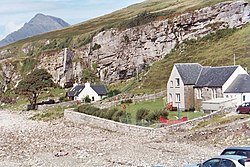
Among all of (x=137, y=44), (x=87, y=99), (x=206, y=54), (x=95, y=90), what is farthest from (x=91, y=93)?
(x=137, y=44)

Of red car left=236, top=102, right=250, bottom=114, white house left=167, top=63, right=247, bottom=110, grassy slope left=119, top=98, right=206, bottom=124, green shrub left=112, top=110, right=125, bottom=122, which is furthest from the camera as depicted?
white house left=167, top=63, right=247, bottom=110

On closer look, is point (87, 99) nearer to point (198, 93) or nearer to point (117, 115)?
point (198, 93)

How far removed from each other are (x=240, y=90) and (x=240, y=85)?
1.06 meters

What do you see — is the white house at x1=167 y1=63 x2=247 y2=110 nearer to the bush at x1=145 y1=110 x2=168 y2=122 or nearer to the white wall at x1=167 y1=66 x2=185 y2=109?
the white wall at x1=167 y1=66 x2=185 y2=109

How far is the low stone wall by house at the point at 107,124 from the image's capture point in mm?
42750

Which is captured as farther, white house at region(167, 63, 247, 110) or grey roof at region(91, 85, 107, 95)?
grey roof at region(91, 85, 107, 95)

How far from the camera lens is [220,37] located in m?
93.6

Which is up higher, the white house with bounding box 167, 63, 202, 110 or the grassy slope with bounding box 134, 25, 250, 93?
the grassy slope with bounding box 134, 25, 250, 93

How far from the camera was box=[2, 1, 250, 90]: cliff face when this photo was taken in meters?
96.9

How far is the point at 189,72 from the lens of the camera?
58781mm

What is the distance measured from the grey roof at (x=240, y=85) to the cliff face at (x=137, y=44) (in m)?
43.8

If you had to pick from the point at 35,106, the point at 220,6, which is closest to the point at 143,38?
the point at 220,6

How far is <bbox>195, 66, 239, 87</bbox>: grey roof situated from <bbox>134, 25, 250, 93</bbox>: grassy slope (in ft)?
57.7

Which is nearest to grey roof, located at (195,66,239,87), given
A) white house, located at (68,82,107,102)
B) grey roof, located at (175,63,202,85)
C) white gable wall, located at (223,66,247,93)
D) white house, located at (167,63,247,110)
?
white house, located at (167,63,247,110)
